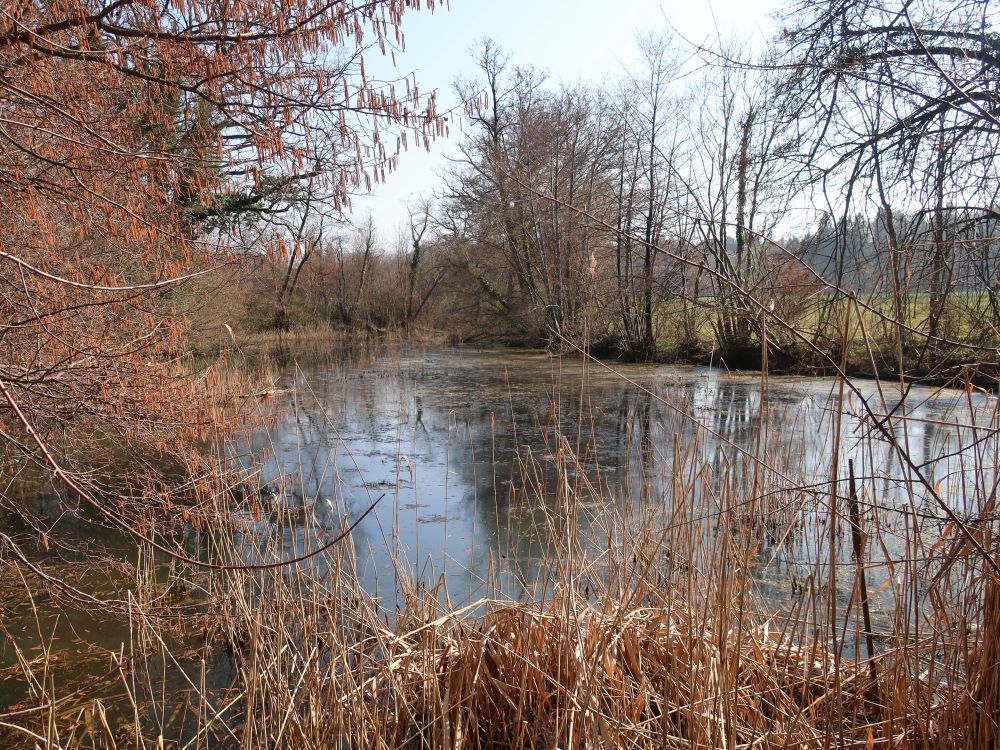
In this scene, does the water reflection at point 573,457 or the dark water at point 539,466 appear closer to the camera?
the water reflection at point 573,457

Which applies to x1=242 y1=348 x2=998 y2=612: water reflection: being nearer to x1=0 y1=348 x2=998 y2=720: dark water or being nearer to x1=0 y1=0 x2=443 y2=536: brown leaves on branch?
x1=0 y1=348 x2=998 y2=720: dark water

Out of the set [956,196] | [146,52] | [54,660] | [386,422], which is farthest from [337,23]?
[386,422]

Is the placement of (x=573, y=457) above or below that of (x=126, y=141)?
below

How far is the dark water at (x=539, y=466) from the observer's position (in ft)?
7.97

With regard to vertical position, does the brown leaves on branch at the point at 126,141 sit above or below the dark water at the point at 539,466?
above

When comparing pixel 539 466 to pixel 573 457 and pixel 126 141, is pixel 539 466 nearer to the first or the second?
pixel 573 457

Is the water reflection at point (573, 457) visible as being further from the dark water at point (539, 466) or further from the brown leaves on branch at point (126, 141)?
the brown leaves on branch at point (126, 141)

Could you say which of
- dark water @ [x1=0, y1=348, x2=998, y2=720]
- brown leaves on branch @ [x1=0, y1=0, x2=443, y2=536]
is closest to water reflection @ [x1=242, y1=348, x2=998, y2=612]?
dark water @ [x1=0, y1=348, x2=998, y2=720]

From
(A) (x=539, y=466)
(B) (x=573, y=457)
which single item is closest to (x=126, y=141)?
(B) (x=573, y=457)

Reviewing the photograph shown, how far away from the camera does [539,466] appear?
5.72 metres

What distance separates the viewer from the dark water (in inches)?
95.6

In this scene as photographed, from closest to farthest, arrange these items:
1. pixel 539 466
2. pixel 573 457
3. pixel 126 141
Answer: pixel 573 457, pixel 126 141, pixel 539 466

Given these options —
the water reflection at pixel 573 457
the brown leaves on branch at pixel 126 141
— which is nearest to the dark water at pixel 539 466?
the water reflection at pixel 573 457

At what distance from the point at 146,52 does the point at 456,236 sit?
20.8m
